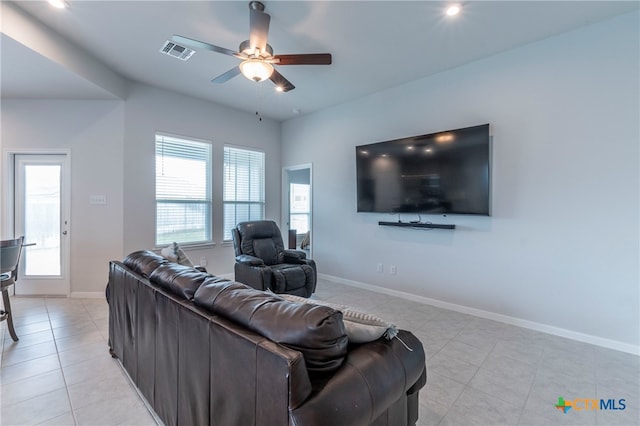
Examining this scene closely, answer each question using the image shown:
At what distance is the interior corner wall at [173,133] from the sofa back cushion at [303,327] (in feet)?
11.8

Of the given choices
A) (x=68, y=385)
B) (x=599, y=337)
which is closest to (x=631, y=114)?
(x=599, y=337)

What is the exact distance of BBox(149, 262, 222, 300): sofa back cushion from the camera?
4.79ft

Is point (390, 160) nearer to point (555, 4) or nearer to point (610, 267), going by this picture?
point (555, 4)

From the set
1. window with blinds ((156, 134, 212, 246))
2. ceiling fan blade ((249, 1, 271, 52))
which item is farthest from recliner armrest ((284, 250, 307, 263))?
ceiling fan blade ((249, 1, 271, 52))

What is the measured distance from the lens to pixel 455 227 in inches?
139

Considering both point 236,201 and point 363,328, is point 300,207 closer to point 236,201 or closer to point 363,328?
point 236,201

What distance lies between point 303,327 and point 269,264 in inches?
124

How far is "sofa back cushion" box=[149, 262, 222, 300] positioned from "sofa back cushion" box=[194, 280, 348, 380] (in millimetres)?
359

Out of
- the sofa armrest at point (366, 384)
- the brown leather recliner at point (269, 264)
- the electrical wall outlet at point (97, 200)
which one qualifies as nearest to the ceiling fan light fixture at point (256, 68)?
the brown leather recliner at point (269, 264)

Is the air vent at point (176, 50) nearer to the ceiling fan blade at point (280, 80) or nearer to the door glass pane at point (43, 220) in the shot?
the ceiling fan blade at point (280, 80)

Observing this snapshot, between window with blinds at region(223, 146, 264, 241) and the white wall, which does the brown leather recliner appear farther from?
the white wall

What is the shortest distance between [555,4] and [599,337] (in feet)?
9.71

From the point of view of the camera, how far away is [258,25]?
232 cm

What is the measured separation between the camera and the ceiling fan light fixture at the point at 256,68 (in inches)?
93.5
